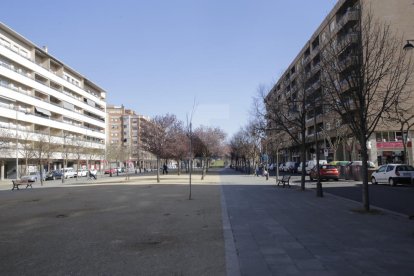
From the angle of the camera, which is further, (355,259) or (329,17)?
(329,17)

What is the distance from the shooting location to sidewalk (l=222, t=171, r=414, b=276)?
20.4 feet

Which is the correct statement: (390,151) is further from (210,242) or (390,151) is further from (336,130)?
(210,242)

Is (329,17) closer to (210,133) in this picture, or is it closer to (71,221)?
(210,133)

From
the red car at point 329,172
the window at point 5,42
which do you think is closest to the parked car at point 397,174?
the red car at point 329,172

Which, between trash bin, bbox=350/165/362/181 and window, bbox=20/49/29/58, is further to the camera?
window, bbox=20/49/29/58

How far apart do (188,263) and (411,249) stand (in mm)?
4027

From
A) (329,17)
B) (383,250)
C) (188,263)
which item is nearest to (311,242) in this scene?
(383,250)

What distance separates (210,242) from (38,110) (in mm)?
67028

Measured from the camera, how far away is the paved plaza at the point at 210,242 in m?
6.39

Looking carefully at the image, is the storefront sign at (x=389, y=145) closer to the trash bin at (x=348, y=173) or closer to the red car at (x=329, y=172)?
the trash bin at (x=348, y=173)

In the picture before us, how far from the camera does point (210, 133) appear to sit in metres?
72.9

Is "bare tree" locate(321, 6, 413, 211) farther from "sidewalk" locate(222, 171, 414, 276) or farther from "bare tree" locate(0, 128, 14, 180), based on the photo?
"bare tree" locate(0, 128, 14, 180)

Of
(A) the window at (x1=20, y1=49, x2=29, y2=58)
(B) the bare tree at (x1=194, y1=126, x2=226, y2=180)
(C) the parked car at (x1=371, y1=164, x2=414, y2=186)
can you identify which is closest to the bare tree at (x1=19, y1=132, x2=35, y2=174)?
(A) the window at (x1=20, y1=49, x2=29, y2=58)

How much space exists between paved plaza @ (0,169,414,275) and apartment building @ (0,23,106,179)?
124 ft
